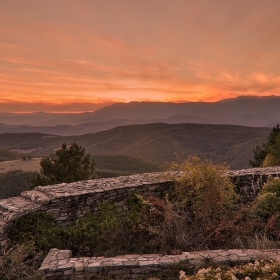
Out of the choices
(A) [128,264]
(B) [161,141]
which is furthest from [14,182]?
(B) [161,141]

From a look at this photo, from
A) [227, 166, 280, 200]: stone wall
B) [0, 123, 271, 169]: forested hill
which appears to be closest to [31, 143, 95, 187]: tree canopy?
[227, 166, 280, 200]: stone wall

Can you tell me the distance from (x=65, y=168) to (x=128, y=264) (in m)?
12.6

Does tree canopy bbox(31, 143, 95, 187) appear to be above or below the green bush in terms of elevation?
below

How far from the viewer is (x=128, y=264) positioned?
486 cm

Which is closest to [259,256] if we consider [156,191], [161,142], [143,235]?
[143,235]

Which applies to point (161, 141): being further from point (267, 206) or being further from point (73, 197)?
point (73, 197)

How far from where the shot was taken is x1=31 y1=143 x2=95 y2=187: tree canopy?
637 inches

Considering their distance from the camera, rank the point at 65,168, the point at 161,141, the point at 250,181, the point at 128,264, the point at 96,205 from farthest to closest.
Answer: the point at 161,141 → the point at 65,168 → the point at 250,181 → the point at 96,205 → the point at 128,264

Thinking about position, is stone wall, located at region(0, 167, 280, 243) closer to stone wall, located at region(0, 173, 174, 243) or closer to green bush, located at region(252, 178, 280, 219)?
stone wall, located at region(0, 173, 174, 243)

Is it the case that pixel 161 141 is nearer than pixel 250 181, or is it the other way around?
pixel 250 181

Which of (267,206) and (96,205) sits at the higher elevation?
(267,206)

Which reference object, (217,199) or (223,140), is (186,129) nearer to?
(223,140)

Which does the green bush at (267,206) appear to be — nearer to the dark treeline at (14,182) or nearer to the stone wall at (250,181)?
the stone wall at (250,181)

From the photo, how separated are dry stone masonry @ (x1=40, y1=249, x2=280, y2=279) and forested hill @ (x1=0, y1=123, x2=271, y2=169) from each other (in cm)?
6391
